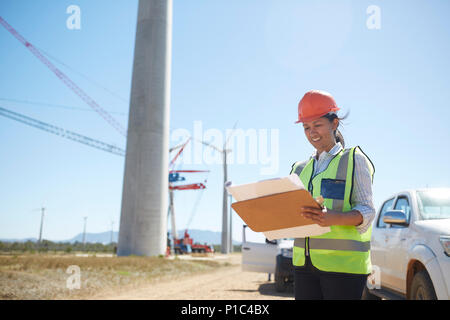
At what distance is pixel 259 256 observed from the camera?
11273mm

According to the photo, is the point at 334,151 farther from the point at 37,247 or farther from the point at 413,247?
the point at 37,247

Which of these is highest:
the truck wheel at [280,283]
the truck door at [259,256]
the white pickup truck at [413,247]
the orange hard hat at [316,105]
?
the orange hard hat at [316,105]

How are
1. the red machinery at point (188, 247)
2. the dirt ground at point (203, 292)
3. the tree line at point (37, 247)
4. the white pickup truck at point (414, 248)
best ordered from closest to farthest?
1. the white pickup truck at point (414, 248)
2. the dirt ground at point (203, 292)
3. the tree line at point (37, 247)
4. the red machinery at point (188, 247)

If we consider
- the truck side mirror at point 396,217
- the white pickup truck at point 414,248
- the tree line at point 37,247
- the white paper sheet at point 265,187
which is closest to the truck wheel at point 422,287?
the white pickup truck at point 414,248

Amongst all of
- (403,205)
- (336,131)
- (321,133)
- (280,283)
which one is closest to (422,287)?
(403,205)

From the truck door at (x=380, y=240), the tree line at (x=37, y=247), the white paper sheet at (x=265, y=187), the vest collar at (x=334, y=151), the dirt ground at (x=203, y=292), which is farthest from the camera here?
the tree line at (x=37, y=247)

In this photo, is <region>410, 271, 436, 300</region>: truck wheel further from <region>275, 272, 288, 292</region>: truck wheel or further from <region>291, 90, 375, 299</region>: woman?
<region>275, 272, 288, 292</region>: truck wheel

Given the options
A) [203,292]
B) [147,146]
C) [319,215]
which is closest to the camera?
[319,215]

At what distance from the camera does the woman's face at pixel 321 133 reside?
2.35 meters

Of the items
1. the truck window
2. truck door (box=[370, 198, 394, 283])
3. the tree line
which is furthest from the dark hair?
the tree line

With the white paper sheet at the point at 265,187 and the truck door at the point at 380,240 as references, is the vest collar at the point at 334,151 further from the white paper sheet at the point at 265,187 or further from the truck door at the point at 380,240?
the truck door at the point at 380,240

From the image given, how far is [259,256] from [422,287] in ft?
23.6
